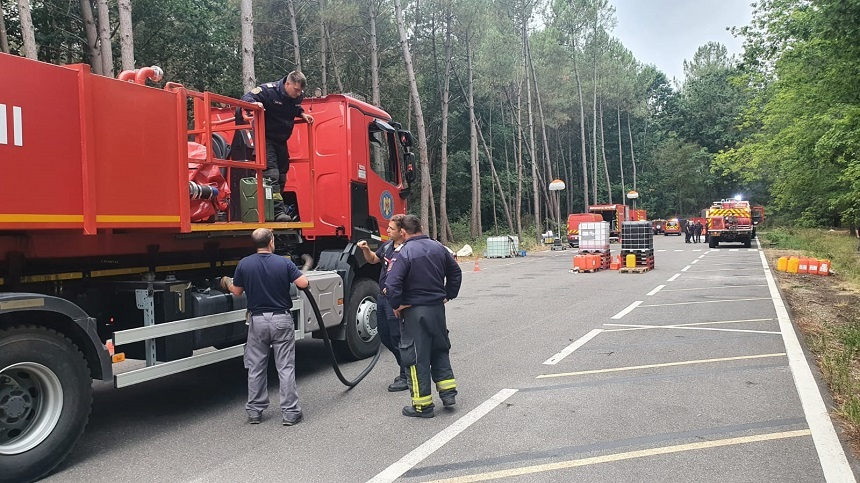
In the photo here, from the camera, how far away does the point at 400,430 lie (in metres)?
4.88

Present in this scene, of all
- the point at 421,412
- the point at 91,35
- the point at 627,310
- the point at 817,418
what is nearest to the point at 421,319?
the point at 421,412

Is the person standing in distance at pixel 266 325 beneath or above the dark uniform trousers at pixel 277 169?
beneath

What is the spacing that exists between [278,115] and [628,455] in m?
4.56

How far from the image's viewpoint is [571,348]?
788cm

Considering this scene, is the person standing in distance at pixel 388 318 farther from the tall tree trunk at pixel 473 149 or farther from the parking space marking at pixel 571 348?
the tall tree trunk at pixel 473 149

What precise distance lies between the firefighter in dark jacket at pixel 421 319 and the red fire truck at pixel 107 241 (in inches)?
49.1

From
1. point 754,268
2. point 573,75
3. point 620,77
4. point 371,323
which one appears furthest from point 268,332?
point 620,77

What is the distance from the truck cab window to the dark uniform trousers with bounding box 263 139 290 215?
1615mm

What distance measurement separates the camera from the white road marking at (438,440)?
398cm

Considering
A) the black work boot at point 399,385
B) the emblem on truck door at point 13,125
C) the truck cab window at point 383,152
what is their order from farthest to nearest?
the truck cab window at point 383,152, the black work boot at point 399,385, the emblem on truck door at point 13,125

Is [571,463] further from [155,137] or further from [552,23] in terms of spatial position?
[552,23]

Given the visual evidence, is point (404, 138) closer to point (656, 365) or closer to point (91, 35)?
point (656, 365)

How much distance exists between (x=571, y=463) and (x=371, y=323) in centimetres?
389

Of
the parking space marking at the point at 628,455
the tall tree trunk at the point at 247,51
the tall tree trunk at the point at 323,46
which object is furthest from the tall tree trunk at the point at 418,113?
the parking space marking at the point at 628,455
